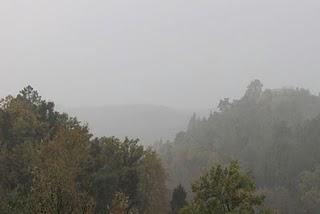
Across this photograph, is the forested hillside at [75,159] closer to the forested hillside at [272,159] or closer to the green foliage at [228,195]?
the green foliage at [228,195]

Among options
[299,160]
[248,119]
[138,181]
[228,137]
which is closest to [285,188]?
[299,160]

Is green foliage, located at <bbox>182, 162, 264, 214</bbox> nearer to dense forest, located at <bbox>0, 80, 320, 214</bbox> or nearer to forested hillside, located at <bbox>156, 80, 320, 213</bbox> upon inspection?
dense forest, located at <bbox>0, 80, 320, 214</bbox>

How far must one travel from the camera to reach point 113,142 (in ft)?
181

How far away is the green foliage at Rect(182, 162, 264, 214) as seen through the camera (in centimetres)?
3036

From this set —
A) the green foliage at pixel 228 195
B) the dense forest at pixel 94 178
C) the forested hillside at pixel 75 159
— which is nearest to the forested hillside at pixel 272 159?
the dense forest at pixel 94 178

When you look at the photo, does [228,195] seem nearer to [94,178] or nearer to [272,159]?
[94,178]

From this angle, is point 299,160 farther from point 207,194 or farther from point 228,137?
point 207,194

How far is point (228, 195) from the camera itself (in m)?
30.6

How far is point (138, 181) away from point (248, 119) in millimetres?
147063

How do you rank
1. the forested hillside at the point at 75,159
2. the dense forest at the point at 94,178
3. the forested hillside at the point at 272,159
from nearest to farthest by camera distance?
the dense forest at the point at 94,178 < the forested hillside at the point at 75,159 < the forested hillside at the point at 272,159

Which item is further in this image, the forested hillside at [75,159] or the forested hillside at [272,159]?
the forested hillside at [272,159]

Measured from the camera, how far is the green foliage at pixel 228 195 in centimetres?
3036

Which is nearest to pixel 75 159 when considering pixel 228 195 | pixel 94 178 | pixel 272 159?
pixel 94 178

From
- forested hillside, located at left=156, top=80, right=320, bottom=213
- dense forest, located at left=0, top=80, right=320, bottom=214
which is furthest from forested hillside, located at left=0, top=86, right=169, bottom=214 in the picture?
forested hillside, located at left=156, top=80, right=320, bottom=213
